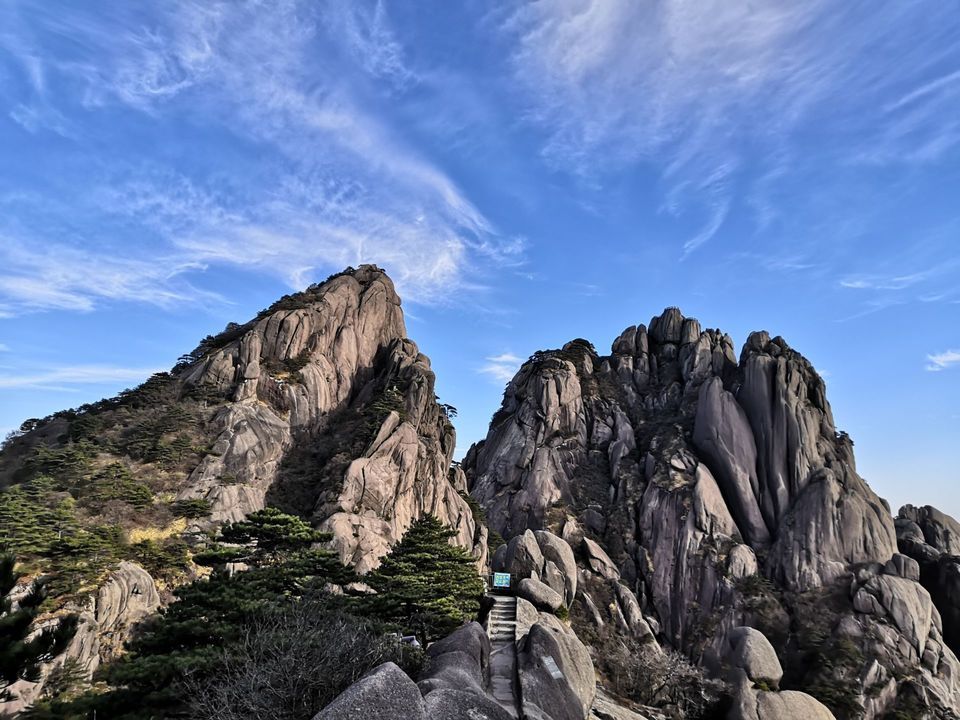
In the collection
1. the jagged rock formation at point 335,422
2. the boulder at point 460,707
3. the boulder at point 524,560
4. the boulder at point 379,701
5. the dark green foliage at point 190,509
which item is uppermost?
the jagged rock formation at point 335,422

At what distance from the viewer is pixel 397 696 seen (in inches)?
285

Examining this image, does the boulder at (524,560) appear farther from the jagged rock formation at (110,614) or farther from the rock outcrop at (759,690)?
the jagged rock formation at (110,614)

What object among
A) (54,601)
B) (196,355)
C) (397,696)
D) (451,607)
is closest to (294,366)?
(196,355)

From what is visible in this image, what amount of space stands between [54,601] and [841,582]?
63140 mm

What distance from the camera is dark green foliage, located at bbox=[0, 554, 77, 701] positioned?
10.8 meters

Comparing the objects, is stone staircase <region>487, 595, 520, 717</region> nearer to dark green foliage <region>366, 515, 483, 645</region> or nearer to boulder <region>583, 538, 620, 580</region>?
dark green foliage <region>366, 515, 483, 645</region>

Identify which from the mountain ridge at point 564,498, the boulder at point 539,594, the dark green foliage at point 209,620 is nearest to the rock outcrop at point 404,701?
the dark green foliage at point 209,620

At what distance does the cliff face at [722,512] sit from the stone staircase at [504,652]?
1681 cm

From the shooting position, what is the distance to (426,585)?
22.2 m

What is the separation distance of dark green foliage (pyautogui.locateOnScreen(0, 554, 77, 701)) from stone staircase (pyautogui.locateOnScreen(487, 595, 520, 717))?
32.4 ft

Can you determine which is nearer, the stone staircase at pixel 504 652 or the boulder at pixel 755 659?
the stone staircase at pixel 504 652

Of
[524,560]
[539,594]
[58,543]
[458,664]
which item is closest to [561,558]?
[524,560]

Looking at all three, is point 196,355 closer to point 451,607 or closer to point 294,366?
point 294,366

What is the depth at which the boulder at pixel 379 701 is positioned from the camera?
6.89 m
